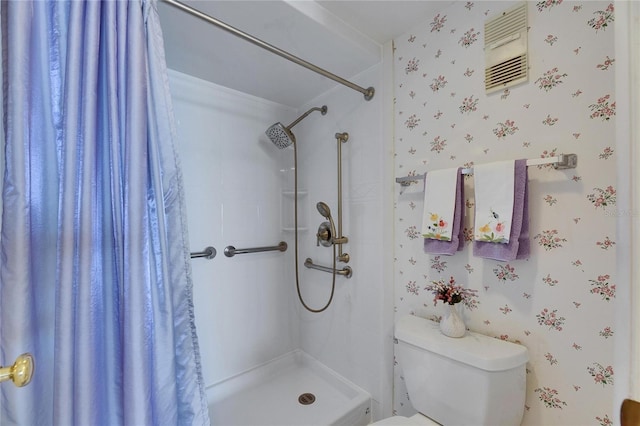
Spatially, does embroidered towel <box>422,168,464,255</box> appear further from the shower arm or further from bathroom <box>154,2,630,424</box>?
the shower arm

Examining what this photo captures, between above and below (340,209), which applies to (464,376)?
below

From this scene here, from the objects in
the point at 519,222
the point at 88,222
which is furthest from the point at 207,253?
the point at 519,222

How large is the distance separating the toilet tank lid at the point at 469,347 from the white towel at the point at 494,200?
0.38 metres

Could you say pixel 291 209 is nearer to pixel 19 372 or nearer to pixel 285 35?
pixel 285 35

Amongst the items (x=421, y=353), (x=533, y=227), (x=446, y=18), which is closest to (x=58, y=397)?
(x=421, y=353)

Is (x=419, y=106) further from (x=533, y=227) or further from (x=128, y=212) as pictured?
(x=128, y=212)

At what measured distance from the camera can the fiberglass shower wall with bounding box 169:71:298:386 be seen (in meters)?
1.64

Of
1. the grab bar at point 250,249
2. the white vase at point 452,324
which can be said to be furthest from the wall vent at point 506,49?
the grab bar at point 250,249

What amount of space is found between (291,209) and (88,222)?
145 centimetres

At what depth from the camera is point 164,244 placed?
32.2 inches

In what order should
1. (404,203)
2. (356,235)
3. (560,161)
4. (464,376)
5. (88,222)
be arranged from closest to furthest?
(88,222), (560,161), (464,376), (404,203), (356,235)

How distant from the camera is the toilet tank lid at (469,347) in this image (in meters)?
0.93

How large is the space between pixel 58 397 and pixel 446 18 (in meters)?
1.83

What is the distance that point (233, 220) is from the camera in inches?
71.2
